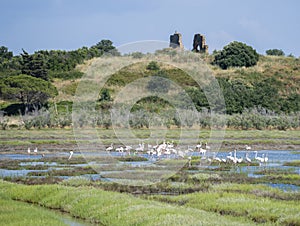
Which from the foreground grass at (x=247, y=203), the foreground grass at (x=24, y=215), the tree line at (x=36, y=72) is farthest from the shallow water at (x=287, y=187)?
the tree line at (x=36, y=72)

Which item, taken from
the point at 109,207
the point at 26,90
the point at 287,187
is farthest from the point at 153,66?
the point at 109,207

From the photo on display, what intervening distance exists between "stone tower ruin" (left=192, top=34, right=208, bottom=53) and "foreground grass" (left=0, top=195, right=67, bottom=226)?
88695 millimetres

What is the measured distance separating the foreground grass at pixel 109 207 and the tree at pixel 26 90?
141 ft

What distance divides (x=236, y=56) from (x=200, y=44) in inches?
651

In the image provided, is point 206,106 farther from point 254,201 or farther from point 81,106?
point 254,201

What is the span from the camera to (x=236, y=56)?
92.9 meters

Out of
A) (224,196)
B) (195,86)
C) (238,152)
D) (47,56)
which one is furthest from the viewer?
(47,56)

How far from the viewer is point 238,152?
130 ft

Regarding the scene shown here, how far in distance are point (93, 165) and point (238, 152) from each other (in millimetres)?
11685

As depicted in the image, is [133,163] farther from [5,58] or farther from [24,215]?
[5,58]

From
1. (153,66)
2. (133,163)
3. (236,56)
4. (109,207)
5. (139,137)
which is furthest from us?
(236,56)

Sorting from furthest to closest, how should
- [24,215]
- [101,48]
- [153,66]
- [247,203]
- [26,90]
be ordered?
[101,48] < [153,66] < [26,90] < [247,203] < [24,215]

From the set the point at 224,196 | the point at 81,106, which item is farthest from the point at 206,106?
the point at 224,196

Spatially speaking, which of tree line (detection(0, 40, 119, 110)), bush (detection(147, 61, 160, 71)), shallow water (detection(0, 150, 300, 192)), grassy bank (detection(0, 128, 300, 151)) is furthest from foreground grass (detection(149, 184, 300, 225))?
bush (detection(147, 61, 160, 71))
